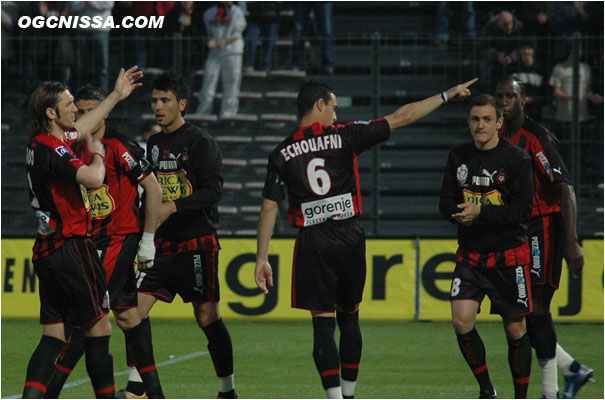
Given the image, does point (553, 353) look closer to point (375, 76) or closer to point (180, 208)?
point (180, 208)

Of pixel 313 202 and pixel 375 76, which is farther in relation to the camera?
pixel 375 76

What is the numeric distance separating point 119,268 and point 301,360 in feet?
10.00

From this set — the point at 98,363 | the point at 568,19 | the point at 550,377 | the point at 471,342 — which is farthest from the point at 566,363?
the point at 568,19

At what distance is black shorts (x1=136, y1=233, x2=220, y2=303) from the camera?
7.20 m

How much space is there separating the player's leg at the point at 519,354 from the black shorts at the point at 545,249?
543 millimetres

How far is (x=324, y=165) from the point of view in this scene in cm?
651

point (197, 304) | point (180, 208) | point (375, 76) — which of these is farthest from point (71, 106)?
point (375, 76)

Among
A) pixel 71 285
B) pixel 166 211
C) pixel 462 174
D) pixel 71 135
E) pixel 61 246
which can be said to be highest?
pixel 71 135

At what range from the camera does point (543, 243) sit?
7293mm

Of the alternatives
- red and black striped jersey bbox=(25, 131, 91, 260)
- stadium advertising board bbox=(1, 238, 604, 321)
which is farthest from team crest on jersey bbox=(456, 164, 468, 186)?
stadium advertising board bbox=(1, 238, 604, 321)

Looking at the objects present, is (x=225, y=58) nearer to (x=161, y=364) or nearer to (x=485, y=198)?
(x=161, y=364)

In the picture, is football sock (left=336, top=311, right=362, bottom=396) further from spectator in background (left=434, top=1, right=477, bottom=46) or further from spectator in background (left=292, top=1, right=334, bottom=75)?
spectator in background (left=434, top=1, right=477, bottom=46)

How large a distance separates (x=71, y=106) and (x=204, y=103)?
932 cm

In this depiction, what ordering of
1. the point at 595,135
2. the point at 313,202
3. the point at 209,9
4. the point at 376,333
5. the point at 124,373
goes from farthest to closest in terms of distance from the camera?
the point at 209,9 → the point at 595,135 → the point at 376,333 → the point at 124,373 → the point at 313,202
